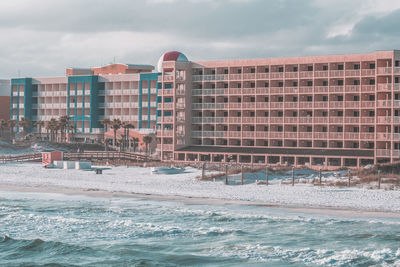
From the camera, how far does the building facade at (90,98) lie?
10862 centimetres

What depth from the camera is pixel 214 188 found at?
50.8 meters

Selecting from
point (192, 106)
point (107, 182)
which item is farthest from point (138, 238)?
point (192, 106)

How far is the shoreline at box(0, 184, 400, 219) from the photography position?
124 ft

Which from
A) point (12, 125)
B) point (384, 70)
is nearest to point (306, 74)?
point (384, 70)

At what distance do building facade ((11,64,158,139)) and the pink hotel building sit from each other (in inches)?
585

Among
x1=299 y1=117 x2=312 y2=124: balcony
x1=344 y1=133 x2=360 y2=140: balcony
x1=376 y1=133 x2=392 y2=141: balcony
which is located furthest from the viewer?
x1=299 y1=117 x2=312 y2=124: balcony

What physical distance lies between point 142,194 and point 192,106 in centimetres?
3821

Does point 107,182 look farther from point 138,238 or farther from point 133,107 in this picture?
point 133,107

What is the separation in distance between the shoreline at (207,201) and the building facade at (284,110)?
29255 mm

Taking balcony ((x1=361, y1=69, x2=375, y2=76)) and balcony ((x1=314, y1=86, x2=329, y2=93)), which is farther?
balcony ((x1=314, y1=86, x2=329, y2=93))

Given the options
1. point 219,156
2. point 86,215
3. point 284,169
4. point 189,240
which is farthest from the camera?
point 219,156

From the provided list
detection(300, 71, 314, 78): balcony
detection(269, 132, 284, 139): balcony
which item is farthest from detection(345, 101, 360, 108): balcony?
detection(269, 132, 284, 139): balcony

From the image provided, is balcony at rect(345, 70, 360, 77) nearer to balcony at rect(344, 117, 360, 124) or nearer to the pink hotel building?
the pink hotel building

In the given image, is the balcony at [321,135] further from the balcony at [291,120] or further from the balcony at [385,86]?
the balcony at [385,86]
